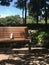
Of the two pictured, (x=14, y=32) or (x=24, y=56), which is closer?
(x=24, y=56)

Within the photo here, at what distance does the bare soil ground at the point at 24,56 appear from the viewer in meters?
6.76

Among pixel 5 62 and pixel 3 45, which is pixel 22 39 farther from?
pixel 5 62

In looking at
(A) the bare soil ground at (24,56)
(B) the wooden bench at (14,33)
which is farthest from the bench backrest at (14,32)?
(A) the bare soil ground at (24,56)

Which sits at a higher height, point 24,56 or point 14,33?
point 14,33

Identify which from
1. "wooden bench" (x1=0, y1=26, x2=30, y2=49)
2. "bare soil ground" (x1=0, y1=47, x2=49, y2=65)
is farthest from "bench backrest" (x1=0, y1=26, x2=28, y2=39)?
"bare soil ground" (x1=0, y1=47, x2=49, y2=65)

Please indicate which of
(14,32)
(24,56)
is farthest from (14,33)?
(24,56)

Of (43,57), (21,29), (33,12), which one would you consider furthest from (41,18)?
(43,57)

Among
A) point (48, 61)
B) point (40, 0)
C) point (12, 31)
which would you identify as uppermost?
point (40, 0)

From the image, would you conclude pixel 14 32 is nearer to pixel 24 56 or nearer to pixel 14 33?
pixel 14 33

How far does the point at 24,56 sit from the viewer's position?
757 cm

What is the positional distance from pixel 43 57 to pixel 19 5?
16.5 meters

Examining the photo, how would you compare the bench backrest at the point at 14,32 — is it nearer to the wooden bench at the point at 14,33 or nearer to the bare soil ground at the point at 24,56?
the wooden bench at the point at 14,33

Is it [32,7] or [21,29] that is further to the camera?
[32,7]

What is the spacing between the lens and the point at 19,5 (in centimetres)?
2350
